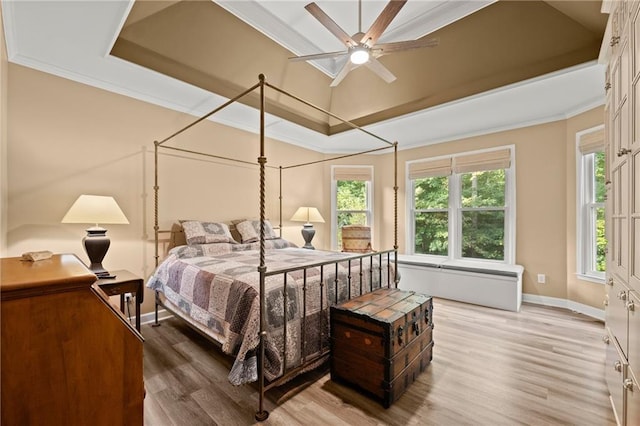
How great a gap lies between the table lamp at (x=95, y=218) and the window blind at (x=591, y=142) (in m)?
4.97

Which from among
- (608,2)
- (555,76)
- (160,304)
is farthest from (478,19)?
(160,304)

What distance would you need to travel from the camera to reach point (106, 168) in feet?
9.58

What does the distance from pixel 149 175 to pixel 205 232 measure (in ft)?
2.91

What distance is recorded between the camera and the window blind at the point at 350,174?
543 centimetres

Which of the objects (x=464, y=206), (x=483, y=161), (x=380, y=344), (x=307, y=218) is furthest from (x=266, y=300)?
(x=483, y=161)

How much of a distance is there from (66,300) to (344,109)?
168 inches

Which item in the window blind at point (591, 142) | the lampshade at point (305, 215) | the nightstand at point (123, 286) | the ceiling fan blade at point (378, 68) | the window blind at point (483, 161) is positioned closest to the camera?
the nightstand at point (123, 286)

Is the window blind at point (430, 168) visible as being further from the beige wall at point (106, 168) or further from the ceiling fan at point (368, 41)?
→ the beige wall at point (106, 168)

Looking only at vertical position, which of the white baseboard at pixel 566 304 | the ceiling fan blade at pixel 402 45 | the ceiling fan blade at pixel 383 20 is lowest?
the white baseboard at pixel 566 304

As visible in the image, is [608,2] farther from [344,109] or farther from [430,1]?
[344,109]

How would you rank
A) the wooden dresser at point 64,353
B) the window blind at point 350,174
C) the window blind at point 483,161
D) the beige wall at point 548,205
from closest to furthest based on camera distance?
the wooden dresser at point 64,353 < the beige wall at point 548,205 < the window blind at point 483,161 < the window blind at point 350,174

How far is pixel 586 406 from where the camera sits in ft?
5.90

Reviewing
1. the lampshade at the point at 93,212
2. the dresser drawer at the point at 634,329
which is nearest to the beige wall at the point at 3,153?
the lampshade at the point at 93,212

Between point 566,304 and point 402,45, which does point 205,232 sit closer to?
point 402,45
